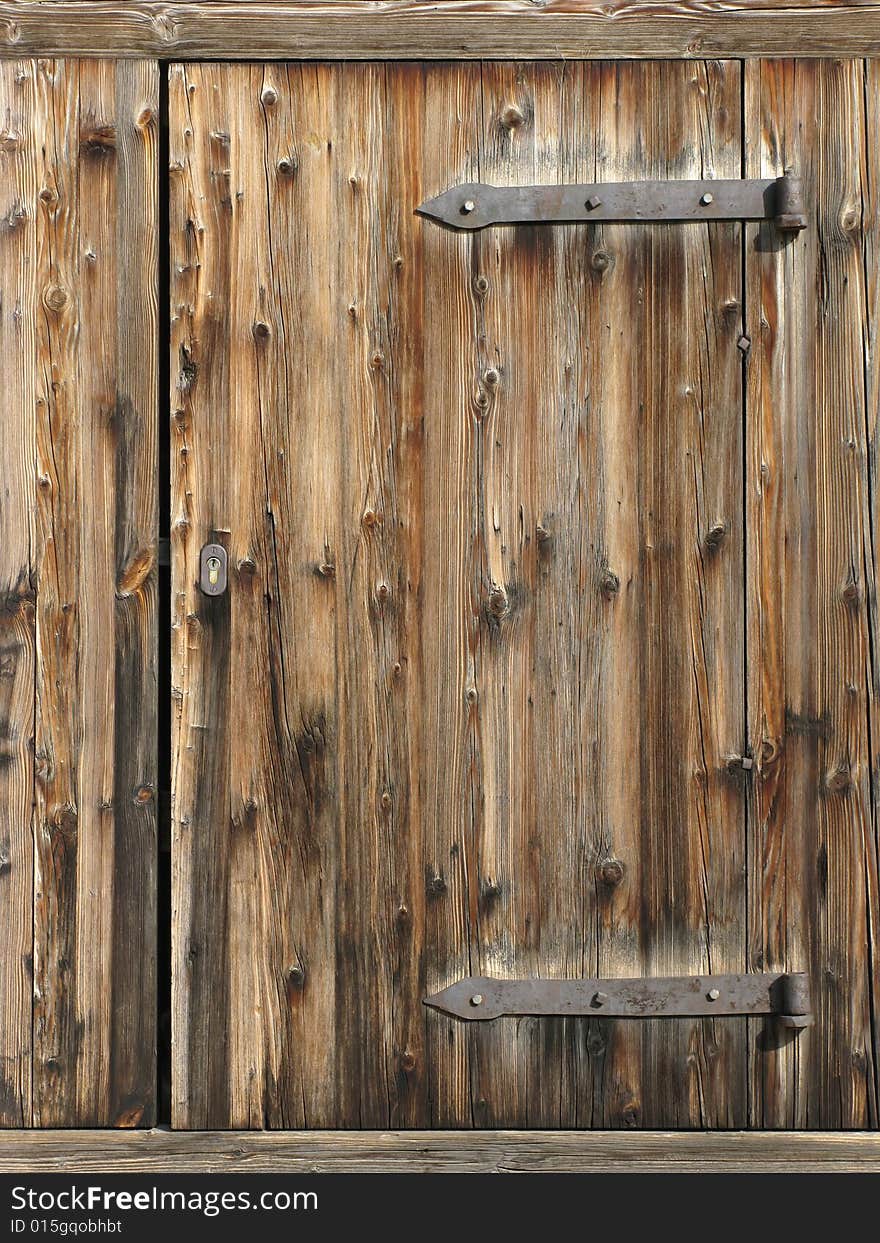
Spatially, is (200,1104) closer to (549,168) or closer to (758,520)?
(758,520)

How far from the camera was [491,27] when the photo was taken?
2.19 meters

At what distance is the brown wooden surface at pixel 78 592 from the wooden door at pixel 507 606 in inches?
3.3

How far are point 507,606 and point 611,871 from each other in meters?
0.56

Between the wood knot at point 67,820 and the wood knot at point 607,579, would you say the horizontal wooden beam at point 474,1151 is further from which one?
the wood knot at point 607,579

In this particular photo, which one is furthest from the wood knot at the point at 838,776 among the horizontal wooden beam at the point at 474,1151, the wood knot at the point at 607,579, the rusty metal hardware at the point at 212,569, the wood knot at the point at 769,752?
the rusty metal hardware at the point at 212,569

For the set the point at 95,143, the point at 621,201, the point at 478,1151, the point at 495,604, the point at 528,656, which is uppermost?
the point at 95,143

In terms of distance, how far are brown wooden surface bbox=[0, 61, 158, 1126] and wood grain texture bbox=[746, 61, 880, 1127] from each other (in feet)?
3.94

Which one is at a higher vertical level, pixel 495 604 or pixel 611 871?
pixel 495 604

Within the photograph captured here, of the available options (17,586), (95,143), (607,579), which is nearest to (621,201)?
(607,579)

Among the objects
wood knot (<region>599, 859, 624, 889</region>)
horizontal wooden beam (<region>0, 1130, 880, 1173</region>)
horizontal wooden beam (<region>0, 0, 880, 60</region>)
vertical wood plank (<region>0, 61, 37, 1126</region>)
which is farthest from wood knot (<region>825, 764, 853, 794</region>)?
vertical wood plank (<region>0, 61, 37, 1126</region>)

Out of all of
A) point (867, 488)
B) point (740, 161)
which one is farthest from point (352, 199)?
point (867, 488)

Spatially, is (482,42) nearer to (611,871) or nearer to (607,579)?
(607,579)

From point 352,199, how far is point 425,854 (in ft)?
4.24

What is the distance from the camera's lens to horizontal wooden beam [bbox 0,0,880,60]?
219 centimetres
